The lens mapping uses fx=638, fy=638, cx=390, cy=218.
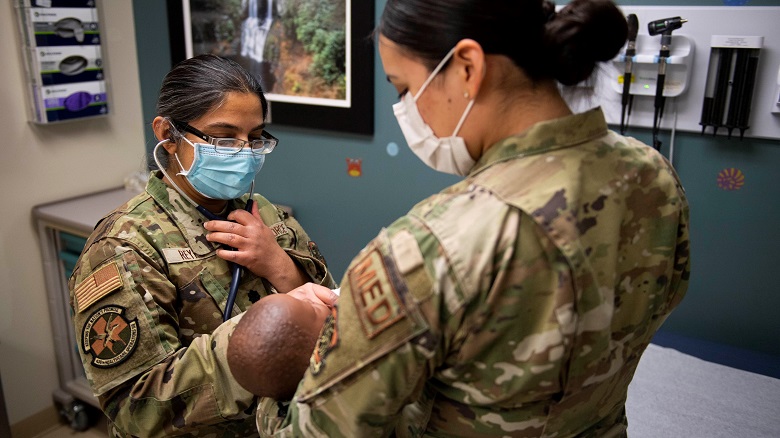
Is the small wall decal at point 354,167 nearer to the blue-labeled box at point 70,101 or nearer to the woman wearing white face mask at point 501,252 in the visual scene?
the blue-labeled box at point 70,101

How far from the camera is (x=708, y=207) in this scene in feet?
6.85

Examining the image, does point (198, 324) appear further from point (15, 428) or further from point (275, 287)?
point (15, 428)

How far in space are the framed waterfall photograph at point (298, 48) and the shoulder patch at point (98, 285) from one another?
1.47 metres

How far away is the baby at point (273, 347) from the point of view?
1.01 meters

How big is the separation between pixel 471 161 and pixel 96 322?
33.5 inches

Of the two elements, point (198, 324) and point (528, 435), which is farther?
point (198, 324)

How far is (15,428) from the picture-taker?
2869mm

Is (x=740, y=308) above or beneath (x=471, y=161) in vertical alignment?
beneath

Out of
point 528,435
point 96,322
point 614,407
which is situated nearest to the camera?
point 528,435

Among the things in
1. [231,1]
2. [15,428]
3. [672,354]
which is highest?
[231,1]

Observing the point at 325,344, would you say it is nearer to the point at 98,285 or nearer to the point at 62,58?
the point at 98,285

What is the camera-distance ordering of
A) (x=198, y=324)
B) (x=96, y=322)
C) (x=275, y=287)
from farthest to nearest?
(x=275, y=287)
(x=198, y=324)
(x=96, y=322)

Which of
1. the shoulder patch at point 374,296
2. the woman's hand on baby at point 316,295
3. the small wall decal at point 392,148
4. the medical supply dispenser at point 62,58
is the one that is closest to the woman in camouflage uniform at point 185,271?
the woman's hand on baby at point 316,295

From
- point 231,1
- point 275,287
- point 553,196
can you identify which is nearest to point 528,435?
point 553,196
